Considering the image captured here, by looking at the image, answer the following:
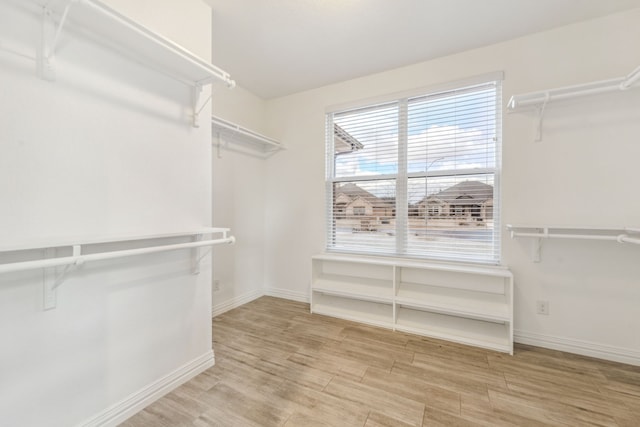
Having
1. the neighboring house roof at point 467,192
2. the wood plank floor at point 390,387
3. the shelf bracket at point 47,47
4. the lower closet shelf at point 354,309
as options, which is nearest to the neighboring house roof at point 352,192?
the neighboring house roof at point 467,192

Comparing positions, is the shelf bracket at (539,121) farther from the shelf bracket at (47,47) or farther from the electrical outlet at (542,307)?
the shelf bracket at (47,47)

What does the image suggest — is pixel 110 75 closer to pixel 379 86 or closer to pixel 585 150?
pixel 379 86

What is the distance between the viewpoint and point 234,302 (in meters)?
3.18

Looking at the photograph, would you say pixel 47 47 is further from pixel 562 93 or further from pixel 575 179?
pixel 575 179

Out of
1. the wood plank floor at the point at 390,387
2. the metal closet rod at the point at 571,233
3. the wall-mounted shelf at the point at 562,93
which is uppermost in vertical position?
the wall-mounted shelf at the point at 562,93

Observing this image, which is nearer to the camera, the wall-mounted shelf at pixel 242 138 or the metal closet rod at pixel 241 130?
the metal closet rod at pixel 241 130

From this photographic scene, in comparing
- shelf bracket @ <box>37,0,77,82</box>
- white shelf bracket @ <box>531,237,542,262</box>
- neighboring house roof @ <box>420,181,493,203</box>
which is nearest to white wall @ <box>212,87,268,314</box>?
shelf bracket @ <box>37,0,77,82</box>

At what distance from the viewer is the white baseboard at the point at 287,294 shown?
3415 millimetres

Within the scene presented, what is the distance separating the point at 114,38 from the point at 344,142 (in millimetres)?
2339

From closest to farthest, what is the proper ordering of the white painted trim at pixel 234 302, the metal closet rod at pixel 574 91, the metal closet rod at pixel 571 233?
the metal closet rod at pixel 574 91 < the metal closet rod at pixel 571 233 < the white painted trim at pixel 234 302

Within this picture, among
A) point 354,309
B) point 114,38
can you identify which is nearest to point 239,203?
point 354,309

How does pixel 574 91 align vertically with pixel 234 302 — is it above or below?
above

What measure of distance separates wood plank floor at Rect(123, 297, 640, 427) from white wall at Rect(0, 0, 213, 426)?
Answer: 0.38 meters

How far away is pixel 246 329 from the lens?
2.61 m
